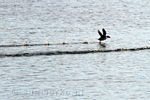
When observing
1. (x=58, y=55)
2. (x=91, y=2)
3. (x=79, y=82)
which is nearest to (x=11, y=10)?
(x=91, y=2)

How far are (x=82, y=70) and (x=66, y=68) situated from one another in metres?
1.08

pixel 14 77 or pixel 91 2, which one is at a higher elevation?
pixel 91 2

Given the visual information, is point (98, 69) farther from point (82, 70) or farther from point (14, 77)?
point (14, 77)

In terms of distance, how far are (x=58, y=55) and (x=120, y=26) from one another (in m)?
14.3

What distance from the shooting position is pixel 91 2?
70875 mm

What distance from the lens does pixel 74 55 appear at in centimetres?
3950

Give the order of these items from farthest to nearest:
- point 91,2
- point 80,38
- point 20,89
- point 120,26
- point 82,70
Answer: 1. point 91,2
2. point 120,26
3. point 80,38
4. point 82,70
5. point 20,89

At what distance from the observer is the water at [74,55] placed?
29438 mm

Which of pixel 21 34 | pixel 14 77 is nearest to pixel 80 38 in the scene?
pixel 21 34

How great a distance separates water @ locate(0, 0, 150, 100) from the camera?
2944 centimetres

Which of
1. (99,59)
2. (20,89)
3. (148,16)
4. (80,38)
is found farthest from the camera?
(148,16)

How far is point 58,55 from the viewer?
3931 cm

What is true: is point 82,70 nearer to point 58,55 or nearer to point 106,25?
point 58,55

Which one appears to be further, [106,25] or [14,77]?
[106,25]
